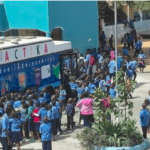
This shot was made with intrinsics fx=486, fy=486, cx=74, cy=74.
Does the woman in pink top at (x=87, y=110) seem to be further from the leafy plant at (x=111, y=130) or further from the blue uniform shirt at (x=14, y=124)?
the blue uniform shirt at (x=14, y=124)

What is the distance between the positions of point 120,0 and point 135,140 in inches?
865

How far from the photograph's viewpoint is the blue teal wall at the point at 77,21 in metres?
27.4

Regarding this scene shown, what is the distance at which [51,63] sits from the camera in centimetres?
2102

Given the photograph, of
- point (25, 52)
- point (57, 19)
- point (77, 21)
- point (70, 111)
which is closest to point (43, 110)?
point (70, 111)

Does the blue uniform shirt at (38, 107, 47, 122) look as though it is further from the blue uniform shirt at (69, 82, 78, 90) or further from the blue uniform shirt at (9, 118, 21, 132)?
the blue uniform shirt at (69, 82, 78, 90)

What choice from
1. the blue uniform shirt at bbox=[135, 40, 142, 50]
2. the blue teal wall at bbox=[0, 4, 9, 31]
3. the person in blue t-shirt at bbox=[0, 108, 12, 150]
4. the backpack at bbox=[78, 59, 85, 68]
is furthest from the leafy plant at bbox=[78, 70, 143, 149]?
the blue uniform shirt at bbox=[135, 40, 142, 50]

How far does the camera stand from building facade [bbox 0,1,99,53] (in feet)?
88.8

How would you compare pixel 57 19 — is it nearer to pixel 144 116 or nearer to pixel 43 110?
pixel 43 110

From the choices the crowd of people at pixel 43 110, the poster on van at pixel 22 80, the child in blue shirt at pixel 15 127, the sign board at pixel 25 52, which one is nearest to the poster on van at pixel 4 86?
the crowd of people at pixel 43 110

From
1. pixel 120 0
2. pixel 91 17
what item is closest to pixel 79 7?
pixel 91 17

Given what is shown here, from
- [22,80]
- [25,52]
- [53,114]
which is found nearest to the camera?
[53,114]

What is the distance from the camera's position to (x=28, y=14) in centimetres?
2767

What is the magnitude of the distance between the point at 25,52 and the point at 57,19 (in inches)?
337

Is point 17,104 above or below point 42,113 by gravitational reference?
above
